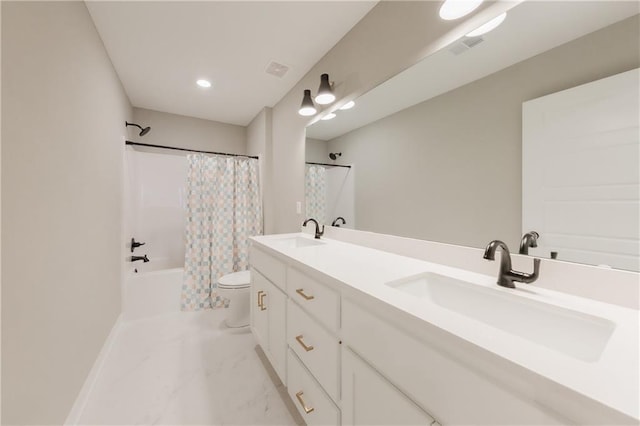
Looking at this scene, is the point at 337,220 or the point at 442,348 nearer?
the point at 442,348

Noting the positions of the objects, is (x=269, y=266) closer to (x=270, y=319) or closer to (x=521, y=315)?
(x=270, y=319)

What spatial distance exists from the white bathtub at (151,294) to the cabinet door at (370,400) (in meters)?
2.37

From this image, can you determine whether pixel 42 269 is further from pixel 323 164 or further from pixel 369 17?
pixel 369 17

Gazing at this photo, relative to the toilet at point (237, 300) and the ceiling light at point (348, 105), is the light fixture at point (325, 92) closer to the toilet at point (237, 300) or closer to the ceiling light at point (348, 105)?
the ceiling light at point (348, 105)

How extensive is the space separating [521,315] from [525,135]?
0.64 m

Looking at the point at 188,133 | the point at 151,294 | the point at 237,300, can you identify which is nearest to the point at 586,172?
the point at 237,300

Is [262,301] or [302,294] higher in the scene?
[302,294]

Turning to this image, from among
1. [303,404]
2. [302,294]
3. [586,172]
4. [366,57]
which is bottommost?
[303,404]

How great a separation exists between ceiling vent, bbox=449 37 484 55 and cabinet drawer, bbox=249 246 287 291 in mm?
1306

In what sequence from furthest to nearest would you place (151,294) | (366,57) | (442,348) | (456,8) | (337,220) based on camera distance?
1. (151,294)
2. (337,220)
3. (366,57)
4. (456,8)
5. (442,348)

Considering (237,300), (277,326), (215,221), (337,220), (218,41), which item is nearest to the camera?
(277,326)

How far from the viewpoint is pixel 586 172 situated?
2.50ft

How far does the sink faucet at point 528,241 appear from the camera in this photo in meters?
0.88

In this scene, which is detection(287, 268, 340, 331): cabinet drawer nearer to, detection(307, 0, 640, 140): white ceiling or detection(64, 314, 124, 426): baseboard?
detection(307, 0, 640, 140): white ceiling
